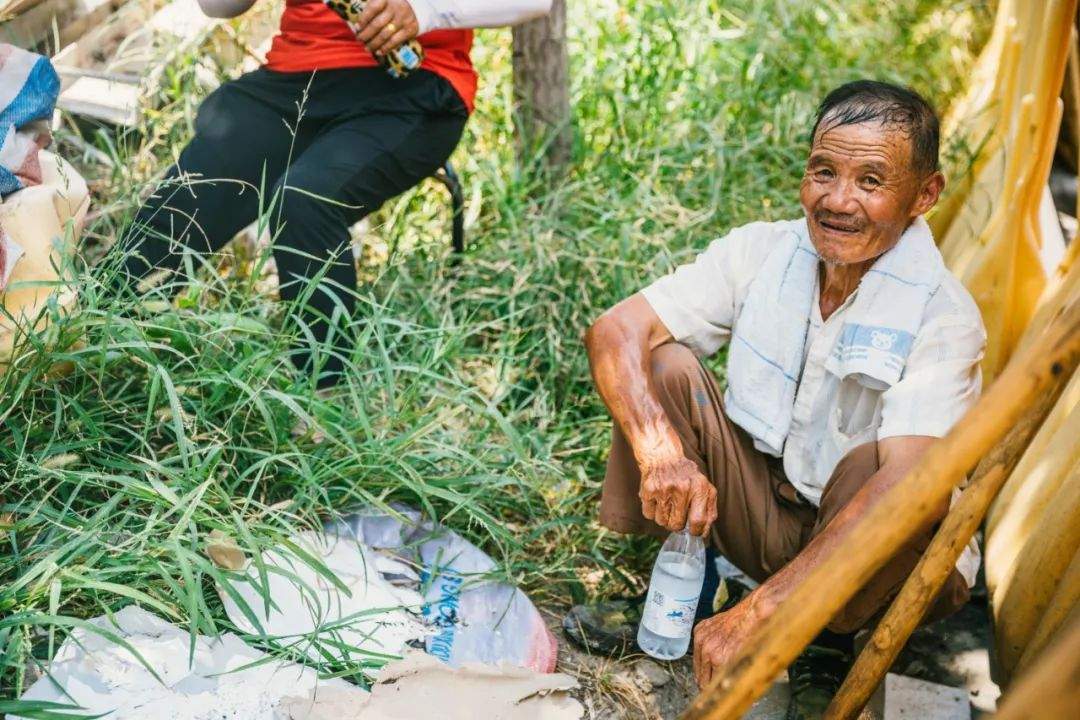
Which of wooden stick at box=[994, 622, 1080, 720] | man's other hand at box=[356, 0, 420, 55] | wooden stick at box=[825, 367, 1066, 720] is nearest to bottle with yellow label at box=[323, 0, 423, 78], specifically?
man's other hand at box=[356, 0, 420, 55]

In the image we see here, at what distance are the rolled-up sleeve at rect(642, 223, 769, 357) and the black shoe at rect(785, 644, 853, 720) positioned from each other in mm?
836

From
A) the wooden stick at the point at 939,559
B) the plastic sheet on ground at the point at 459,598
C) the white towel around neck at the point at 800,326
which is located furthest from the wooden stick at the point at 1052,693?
the plastic sheet on ground at the point at 459,598

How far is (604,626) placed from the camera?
2.82m

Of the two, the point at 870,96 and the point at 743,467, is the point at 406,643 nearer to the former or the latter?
the point at 743,467

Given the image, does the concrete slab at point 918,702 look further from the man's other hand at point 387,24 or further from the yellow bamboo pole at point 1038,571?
the man's other hand at point 387,24

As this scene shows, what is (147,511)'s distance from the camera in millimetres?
2693

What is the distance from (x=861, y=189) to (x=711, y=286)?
43 centimetres

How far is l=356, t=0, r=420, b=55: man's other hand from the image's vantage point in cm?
302

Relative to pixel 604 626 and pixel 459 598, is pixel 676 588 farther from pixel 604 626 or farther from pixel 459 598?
pixel 459 598

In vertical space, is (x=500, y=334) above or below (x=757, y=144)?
below

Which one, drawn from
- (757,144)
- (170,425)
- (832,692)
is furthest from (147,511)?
(757,144)

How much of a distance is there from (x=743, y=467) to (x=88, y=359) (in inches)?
60.4

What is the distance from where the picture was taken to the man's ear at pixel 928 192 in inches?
99.3

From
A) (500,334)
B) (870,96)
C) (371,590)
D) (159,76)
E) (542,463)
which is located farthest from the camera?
(159,76)
